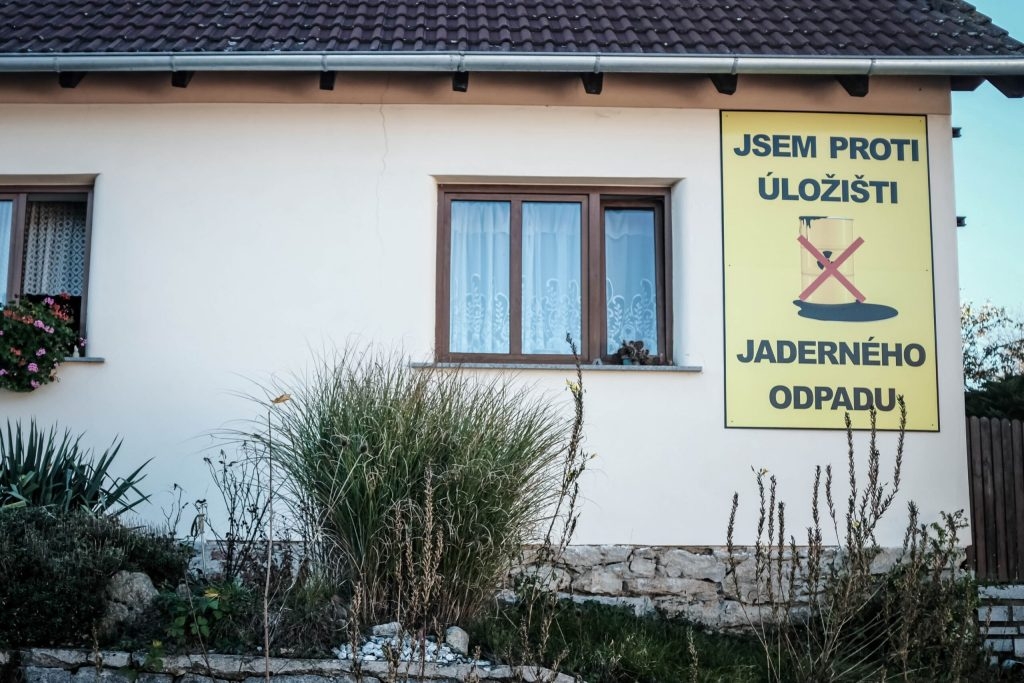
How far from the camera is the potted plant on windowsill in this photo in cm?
709

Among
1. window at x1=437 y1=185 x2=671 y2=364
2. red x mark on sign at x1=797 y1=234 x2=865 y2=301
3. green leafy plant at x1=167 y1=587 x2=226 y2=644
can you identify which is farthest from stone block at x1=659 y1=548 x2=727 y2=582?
green leafy plant at x1=167 y1=587 x2=226 y2=644

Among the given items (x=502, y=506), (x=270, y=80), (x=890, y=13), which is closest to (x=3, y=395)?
(x=270, y=80)

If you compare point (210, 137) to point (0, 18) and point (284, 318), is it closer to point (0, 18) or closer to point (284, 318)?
point (284, 318)

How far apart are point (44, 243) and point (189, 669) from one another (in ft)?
13.7

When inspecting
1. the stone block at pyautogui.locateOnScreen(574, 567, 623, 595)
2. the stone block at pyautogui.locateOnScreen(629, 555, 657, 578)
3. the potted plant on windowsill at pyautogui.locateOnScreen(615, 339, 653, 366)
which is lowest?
the stone block at pyautogui.locateOnScreen(574, 567, 623, 595)

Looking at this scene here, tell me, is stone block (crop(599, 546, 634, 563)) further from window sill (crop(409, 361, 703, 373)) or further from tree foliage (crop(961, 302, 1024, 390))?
tree foliage (crop(961, 302, 1024, 390))

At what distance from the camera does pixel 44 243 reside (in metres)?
7.48

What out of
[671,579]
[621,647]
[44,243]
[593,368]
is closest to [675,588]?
[671,579]

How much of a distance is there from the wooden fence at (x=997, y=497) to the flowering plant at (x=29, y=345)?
6.62 metres

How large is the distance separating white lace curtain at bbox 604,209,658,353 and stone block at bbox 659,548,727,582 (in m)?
1.44

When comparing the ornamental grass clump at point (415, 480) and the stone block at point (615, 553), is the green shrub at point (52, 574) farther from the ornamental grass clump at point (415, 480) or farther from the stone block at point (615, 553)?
the stone block at point (615, 553)

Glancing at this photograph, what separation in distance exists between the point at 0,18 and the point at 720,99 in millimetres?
5353

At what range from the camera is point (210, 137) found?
7266mm

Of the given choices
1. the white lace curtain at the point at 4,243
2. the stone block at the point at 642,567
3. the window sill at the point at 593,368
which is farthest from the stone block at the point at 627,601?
the white lace curtain at the point at 4,243
